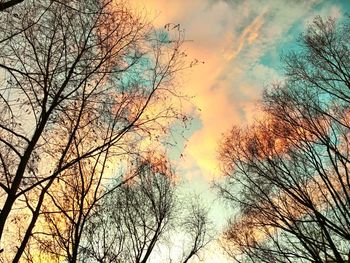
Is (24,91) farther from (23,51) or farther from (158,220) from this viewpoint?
(158,220)

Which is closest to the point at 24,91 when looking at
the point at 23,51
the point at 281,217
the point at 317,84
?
the point at 23,51

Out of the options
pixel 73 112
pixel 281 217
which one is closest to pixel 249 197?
pixel 281 217

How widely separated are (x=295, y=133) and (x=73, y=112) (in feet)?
32.8

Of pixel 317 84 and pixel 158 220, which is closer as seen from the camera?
pixel 317 84

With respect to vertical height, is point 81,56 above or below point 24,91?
above

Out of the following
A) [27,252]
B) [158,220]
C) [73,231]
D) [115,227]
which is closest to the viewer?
[73,231]

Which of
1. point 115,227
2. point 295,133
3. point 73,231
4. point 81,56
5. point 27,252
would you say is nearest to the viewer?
point 81,56

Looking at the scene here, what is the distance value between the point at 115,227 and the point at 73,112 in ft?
38.1

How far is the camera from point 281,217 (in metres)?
17.2

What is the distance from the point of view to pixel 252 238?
21016mm

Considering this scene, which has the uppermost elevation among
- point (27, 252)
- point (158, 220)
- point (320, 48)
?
point (320, 48)

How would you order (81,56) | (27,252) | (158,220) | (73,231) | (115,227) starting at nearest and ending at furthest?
(81,56), (73,231), (27,252), (115,227), (158,220)

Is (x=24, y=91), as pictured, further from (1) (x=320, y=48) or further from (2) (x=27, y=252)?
(1) (x=320, y=48)

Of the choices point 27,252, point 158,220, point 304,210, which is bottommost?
point 27,252
